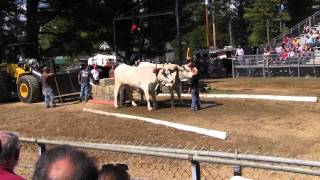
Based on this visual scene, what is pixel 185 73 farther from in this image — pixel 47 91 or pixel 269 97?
pixel 47 91

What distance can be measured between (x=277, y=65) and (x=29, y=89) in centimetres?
1646

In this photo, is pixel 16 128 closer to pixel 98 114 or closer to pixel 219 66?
pixel 98 114

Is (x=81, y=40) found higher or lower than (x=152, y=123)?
higher

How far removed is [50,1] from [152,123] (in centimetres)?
2213

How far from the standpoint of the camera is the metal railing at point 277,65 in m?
32.8

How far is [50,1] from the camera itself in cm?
3619

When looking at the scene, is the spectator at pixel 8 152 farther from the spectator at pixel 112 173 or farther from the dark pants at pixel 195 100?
the dark pants at pixel 195 100

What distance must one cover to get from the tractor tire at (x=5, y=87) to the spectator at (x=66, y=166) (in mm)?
23062

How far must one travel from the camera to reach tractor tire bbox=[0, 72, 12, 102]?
25.6 metres

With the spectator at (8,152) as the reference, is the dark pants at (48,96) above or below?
below

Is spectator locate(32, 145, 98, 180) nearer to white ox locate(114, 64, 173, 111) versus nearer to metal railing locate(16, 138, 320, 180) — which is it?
metal railing locate(16, 138, 320, 180)

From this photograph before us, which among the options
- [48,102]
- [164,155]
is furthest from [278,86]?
[164,155]

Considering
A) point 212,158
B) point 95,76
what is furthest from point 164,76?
point 212,158

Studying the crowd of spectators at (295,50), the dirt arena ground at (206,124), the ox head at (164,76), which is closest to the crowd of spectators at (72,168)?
→ the dirt arena ground at (206,124)
